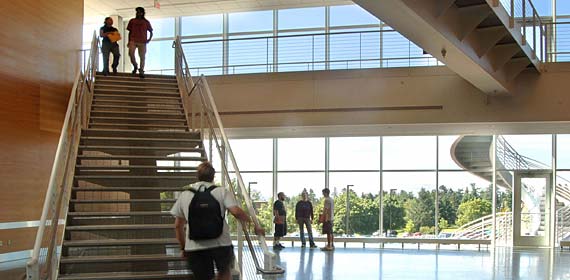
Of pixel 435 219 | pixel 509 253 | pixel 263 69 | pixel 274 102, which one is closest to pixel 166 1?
pixel 263 69

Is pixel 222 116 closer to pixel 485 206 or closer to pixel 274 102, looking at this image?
pixel 274 102

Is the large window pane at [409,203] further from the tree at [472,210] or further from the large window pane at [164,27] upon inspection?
the large window pane at [164,27]

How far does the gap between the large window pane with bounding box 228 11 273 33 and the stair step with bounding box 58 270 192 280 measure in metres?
13.8

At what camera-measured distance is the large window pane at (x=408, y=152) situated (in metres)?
17.8

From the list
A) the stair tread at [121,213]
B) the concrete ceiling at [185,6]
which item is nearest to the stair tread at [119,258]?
the stair tread at [121,213]

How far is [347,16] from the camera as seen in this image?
1841 centimetres

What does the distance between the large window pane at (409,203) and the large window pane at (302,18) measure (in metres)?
5.34

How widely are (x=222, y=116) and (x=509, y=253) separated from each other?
7.69 m

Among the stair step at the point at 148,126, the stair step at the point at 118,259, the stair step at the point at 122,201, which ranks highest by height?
the stair step at the point at 148,126

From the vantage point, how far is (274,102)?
13.2 metres

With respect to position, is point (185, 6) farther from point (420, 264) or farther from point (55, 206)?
point (55, 206)

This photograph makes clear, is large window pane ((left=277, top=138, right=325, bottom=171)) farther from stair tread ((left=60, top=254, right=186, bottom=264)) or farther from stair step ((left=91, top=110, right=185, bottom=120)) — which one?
stair tread ((left=60, top=254, right=186, bottom=264))

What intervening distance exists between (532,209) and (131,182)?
13.1 meters

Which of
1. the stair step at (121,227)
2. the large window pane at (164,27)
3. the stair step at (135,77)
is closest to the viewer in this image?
the stair step at (121,227)
